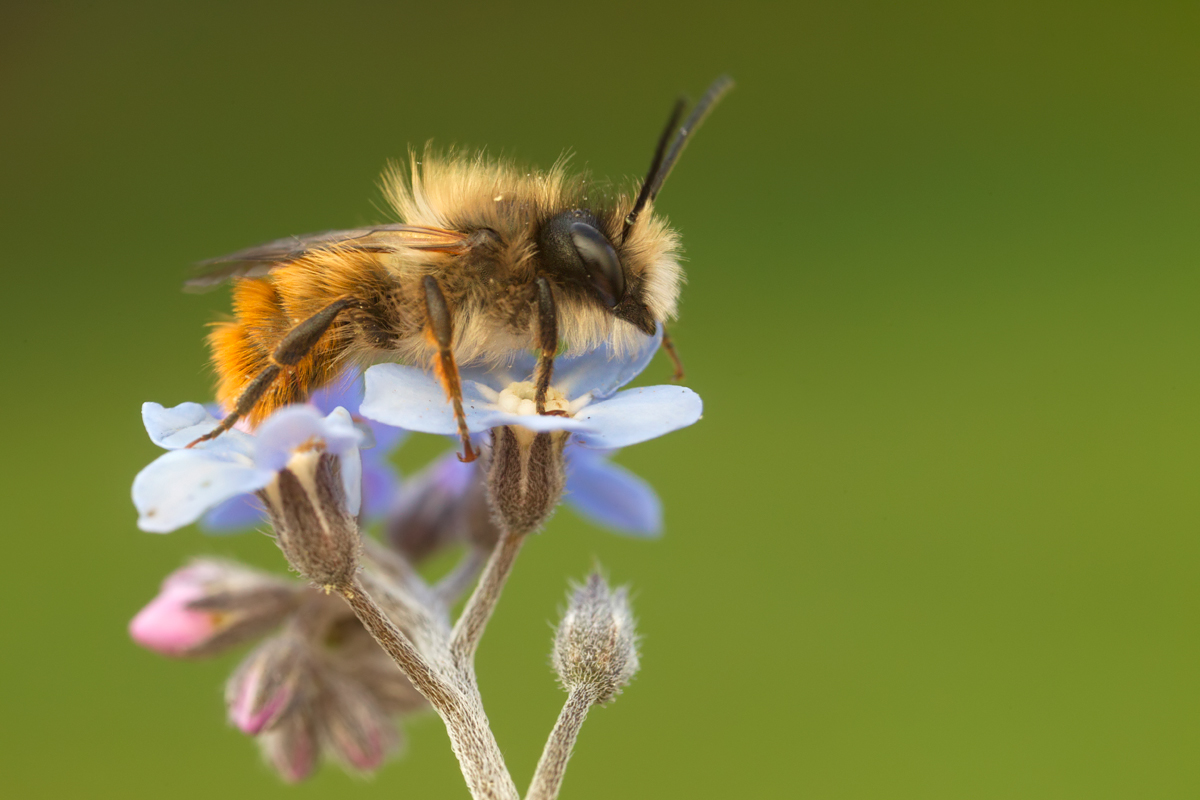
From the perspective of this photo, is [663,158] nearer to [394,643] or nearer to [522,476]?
[522,476]

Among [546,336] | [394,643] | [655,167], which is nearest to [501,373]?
[546,336]

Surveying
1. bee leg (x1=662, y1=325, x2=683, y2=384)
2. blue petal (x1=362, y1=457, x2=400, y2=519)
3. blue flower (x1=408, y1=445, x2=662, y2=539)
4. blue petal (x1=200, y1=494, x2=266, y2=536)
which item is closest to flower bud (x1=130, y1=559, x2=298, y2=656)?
blue petal (x1=200, y1=494, x2=266, y2=536)

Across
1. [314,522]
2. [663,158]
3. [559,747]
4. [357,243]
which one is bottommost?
[559,747]

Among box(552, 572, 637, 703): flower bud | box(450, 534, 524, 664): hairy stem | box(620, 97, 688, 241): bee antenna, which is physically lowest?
box(552, 572, 637, 703): flower bud

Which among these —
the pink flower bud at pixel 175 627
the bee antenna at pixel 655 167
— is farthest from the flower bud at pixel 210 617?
the bee antenna at pixel 655 167

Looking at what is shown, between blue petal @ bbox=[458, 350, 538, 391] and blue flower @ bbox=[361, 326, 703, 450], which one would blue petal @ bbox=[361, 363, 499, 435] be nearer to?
blue flower @ bbox=[361, 326, 703, 450]

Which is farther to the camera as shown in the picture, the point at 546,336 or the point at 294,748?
the point at 294,748

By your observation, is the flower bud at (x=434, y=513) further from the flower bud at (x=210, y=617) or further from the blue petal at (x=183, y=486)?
the blue petal at (x=183, y=486)
